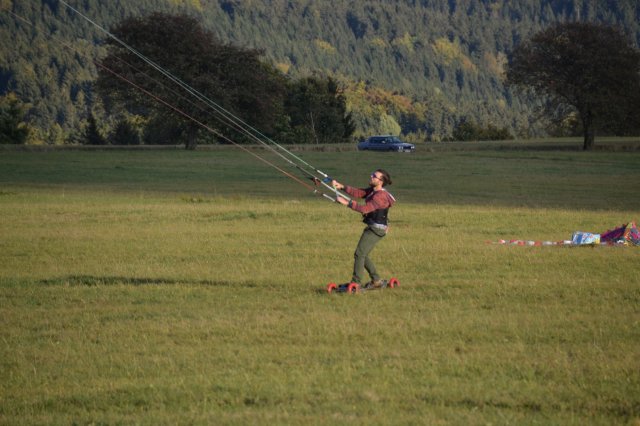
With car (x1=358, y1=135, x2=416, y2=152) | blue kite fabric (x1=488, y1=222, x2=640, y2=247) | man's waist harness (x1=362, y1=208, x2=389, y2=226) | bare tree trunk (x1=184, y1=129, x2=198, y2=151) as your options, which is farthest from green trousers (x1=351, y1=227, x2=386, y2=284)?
bare tree trunk (x1=184, y1=129, x2=198, y2=151)

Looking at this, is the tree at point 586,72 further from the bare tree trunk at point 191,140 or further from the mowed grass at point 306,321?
the mowed grass at point 306,321

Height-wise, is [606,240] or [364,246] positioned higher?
[364,246]

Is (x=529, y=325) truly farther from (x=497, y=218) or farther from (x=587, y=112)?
(x=587, y=112)

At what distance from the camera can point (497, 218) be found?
2912 cm

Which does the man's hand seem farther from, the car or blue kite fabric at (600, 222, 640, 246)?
the car

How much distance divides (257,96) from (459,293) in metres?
73.3

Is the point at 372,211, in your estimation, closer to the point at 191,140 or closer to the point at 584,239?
the point at 584,239

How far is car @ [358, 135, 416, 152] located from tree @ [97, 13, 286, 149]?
9.02 m

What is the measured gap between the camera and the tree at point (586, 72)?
82250 mm

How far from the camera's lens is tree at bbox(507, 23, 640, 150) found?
8225cm

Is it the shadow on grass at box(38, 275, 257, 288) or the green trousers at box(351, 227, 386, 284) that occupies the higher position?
the green trousers at box(351, 227, 386, 284)

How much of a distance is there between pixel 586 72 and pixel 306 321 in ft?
242

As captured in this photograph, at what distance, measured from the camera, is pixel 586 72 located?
3248 inches

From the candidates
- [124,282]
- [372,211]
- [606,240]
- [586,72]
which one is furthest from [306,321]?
[586,72]
